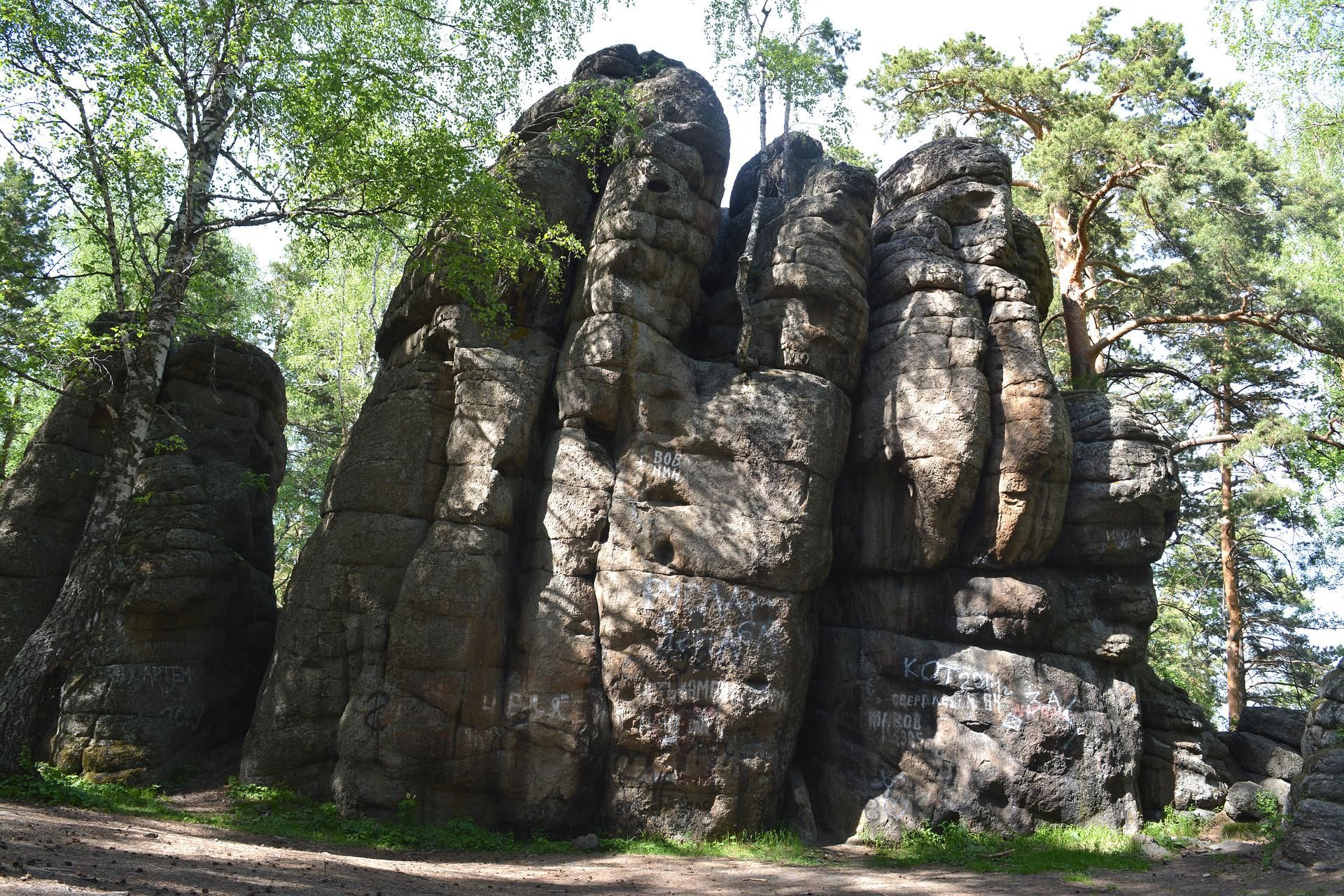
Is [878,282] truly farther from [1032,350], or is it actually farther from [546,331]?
[546,331]

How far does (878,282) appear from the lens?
16.6 meters

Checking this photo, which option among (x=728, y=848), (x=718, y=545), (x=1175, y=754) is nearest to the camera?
(x=728, y=848)

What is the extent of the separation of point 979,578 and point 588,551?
22.0ft

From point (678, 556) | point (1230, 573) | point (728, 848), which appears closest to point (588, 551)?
point (678, 556)

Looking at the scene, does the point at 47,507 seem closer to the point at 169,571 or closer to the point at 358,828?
the point at 169,571

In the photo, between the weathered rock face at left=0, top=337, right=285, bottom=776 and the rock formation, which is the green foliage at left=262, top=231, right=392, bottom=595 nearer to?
the weathered rock face at left=0, top=337, right=285, bottom=776

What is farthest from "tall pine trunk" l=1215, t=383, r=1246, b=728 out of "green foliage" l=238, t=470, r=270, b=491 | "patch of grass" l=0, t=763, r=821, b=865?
"green foliage" l=238, t=470, r=270, b=491

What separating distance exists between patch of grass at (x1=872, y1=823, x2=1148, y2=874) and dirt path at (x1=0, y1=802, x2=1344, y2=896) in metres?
0.44

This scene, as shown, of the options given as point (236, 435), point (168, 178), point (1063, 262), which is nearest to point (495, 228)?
point (168, 178)

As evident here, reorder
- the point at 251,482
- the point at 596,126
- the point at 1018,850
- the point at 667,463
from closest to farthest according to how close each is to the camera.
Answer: the point at 1018,850 → the point at 667,463 → the point at 251,482 → the point at 596,126

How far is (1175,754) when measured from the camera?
1467 centimetres

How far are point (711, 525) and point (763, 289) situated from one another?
4.73m

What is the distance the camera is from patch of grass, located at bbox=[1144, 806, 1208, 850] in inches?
520

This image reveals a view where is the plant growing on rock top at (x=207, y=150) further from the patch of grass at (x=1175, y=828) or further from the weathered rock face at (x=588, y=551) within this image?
the patch of grass at (x=1175, y=828)
